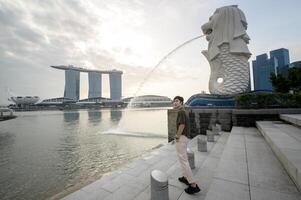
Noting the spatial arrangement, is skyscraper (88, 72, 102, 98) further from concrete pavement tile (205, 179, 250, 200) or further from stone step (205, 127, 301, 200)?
concrete pavement tile (205, 179, 250, 200)

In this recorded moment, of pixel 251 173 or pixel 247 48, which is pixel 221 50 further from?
pixel 251 173

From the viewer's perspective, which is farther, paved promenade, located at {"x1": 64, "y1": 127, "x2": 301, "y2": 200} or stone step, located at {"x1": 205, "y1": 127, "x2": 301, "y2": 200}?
paved promenade, located at {"x1": 64, "y1": 127, "x2": 301, "y2": 200}

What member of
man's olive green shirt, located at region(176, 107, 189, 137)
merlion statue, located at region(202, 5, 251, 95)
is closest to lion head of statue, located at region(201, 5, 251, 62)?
merlion statue, located at region(202, 5, 251, 95)

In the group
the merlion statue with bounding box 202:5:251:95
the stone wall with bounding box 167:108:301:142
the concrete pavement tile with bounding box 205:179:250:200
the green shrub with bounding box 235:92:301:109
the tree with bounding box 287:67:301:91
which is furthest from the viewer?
the tree with bounding box 287:67:301:91

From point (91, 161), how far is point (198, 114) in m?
7.73

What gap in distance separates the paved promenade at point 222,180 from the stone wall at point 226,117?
4487 mm

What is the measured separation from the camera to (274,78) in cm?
3027

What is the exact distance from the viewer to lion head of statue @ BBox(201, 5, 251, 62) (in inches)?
758

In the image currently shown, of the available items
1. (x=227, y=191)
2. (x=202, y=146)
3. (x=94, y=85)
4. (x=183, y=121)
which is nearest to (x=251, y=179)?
(x=227, y=191)

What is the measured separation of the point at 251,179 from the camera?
3.17 meters

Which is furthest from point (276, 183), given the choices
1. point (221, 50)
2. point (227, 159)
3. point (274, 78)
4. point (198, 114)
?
point (274, 78)

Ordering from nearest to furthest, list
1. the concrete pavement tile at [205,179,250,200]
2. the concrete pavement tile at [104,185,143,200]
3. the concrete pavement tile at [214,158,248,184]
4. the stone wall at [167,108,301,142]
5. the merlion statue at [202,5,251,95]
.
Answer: the concrete pavement tile at [205,179,250,200]
the concrete pavement tile at [214,158,248,184]
the concrete pavement tile at [104,185,143,200]
the stone wall at [167,108,301,142]
the merlion statue at [202,5,251,95]

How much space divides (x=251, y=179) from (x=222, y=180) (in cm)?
56

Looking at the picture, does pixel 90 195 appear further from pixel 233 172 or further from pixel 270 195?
pixel 270 195
